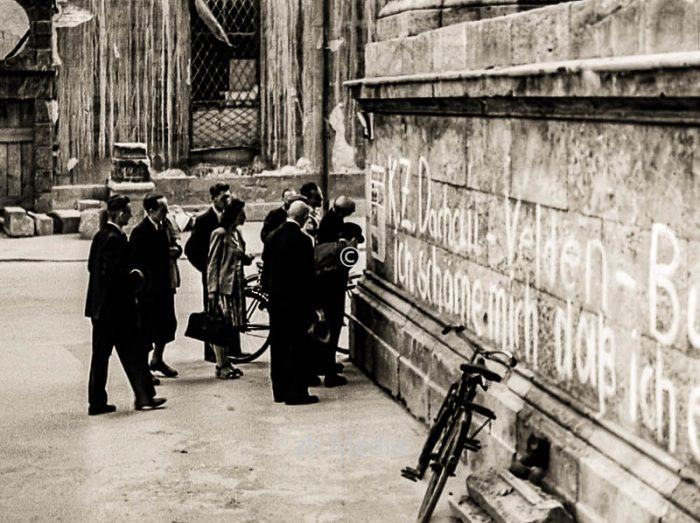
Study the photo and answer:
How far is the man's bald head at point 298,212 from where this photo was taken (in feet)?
38.7

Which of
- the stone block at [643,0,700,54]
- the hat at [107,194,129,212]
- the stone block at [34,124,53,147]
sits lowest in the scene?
the hat at [107,194,129,212]

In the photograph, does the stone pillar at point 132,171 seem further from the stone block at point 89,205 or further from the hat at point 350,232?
the hat at point 350,232

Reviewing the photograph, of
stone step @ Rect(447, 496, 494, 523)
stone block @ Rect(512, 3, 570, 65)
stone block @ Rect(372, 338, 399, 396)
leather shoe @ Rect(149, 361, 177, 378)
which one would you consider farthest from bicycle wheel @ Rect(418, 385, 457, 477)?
leather shoe @ Rect(149, 361, 177, 378)

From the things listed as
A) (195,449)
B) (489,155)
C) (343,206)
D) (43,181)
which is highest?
(489,155)

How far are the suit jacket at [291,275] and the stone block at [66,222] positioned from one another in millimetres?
12598

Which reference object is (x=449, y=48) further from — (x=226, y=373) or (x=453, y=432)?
(x=226, y=373)

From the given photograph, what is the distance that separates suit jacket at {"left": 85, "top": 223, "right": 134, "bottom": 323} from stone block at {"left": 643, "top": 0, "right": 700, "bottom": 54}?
5.40 m

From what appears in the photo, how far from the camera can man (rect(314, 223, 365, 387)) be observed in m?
12.4

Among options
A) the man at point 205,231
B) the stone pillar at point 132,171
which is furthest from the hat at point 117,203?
the stone pillar at point 132,171

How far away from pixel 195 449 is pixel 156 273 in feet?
8.48

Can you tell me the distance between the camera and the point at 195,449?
33.3 ft

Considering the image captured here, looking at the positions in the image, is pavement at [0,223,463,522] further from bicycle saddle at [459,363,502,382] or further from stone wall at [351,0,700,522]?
bicycle saddle at [459,363,502,382]

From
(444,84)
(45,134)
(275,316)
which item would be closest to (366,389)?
(275,316)

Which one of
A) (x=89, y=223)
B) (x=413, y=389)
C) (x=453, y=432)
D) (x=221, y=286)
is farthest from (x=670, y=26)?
(x=89, y=223)
